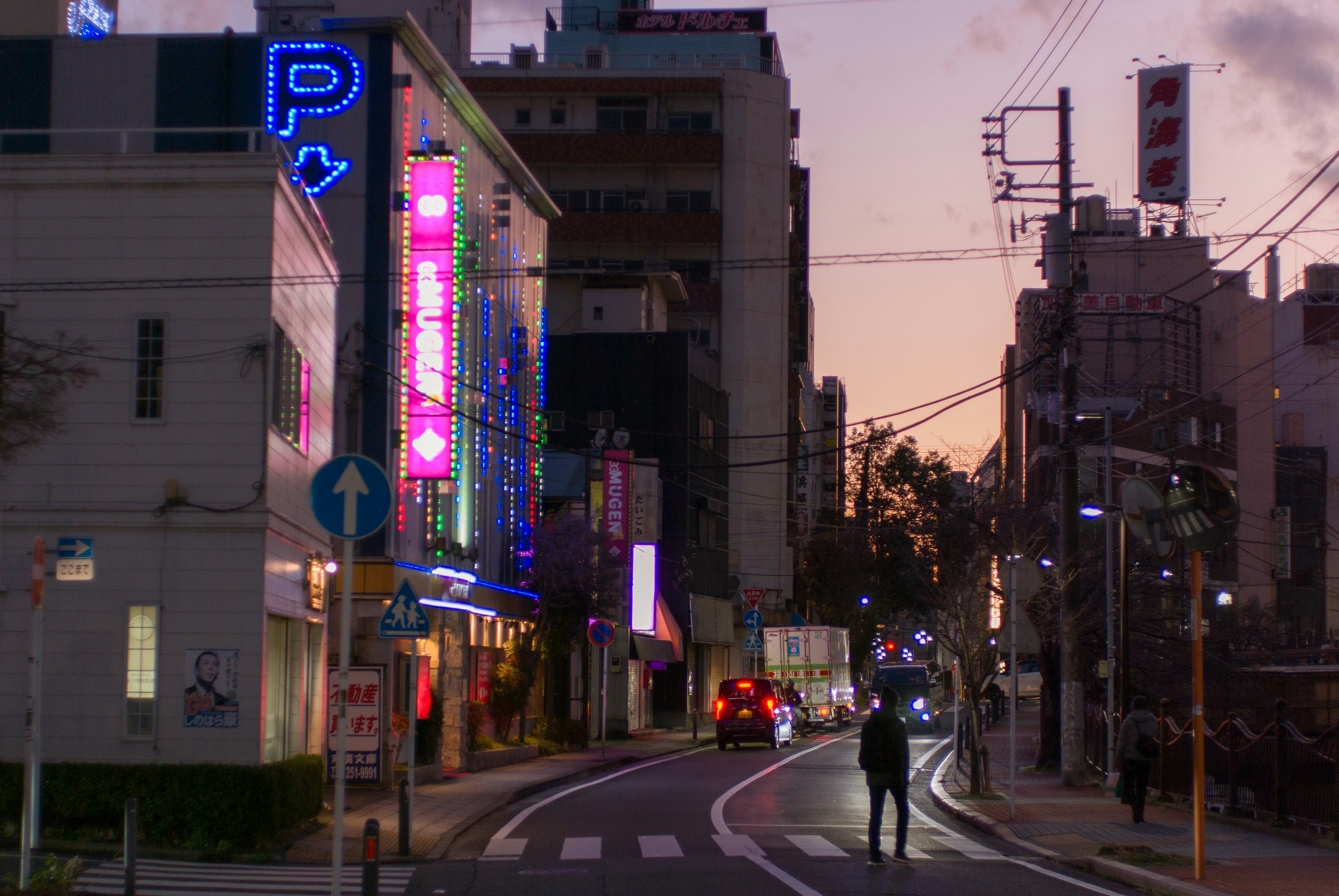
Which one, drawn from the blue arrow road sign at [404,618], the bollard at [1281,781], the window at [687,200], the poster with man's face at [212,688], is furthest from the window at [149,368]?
the window at [687,200]

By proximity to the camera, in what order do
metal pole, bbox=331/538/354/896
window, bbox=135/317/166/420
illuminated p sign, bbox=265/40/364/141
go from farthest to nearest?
illuminated p sign, bbox=265/40/364/141 < window, bbox=135/317/166/420 < metal pole, bbox=331/538/354/896

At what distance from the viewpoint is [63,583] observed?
16.7 m

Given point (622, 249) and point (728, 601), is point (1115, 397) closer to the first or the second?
point (728, 601)

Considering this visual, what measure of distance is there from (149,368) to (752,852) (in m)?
9.16

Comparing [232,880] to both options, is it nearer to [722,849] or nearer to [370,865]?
[370,865]

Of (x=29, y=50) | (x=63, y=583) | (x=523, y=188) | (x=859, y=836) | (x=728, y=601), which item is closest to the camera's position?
(x=63, y=583)

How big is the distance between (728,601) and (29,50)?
41.6 meters

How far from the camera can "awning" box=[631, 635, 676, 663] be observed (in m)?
44.6

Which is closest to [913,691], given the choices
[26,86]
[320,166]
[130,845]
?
[320,166]

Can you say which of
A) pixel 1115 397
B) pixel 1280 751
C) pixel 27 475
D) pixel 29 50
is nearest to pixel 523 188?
pixel 29 50

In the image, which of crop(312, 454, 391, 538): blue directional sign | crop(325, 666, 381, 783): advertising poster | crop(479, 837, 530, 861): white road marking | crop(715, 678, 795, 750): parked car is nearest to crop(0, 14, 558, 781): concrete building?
crop(325, 666, 381, 783): advertising poster

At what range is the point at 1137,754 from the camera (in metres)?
19.0

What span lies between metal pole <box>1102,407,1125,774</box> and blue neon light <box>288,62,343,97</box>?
16.5 metres

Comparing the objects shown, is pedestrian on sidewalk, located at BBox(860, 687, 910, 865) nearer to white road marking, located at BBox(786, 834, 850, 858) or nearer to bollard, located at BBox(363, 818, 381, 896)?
white road marking, located at BBox(786, 834, 850, 858)
